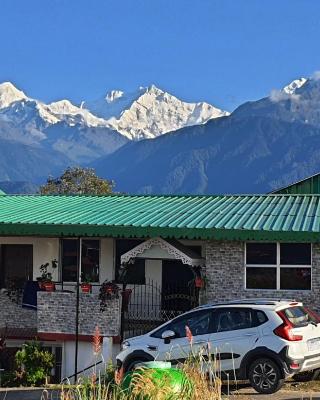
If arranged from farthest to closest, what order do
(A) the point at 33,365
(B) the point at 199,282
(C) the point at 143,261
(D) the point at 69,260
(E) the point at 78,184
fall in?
1. (E) the point at 78,184
2. (D) the point at 69,260
3. (C) the point at 143,261
4. (B) the point at 199,282
5. (A) the point at 33,365

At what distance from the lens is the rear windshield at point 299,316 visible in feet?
43.9

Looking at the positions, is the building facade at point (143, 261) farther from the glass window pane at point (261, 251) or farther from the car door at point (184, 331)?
the car door at point (184, 331)

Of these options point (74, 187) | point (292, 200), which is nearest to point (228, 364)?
point (292, 200)

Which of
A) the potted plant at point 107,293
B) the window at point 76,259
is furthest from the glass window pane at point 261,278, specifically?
the window at point 76,259

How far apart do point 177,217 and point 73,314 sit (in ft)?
11.5

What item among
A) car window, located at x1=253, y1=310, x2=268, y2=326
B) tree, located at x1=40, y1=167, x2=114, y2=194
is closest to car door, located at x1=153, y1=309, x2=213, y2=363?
car window, located at x1=253, y1=310, x2=268, y2=326

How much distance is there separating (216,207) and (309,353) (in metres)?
8.13

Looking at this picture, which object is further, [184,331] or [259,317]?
[184,331]

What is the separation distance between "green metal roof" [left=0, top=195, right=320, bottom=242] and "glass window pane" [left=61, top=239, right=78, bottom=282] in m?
0.92

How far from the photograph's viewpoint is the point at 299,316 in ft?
44.7

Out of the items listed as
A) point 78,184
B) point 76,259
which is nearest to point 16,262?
point 76,259

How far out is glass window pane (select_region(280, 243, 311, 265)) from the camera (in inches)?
712

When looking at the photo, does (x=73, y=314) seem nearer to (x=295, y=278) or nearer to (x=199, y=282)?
(x=199, y=282)

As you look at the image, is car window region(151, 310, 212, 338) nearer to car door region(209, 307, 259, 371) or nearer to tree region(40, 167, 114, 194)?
car door region(209, 307, 259, 371)
